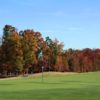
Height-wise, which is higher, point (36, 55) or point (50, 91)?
point (36, 55)

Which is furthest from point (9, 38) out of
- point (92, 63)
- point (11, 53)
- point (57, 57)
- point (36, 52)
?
point (92, 63)

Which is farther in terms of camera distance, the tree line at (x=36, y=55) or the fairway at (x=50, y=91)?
the tree line at (x=36, y=55)

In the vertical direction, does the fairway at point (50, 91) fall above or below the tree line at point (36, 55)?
below

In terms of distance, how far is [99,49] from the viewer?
138m

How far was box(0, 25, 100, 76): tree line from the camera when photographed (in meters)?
85.8

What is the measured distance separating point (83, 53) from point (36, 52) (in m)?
34.5

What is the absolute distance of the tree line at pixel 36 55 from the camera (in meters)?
85.8

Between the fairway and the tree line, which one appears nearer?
the fairway

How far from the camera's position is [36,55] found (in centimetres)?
9581

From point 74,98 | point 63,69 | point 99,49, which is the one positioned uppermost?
point 99,49

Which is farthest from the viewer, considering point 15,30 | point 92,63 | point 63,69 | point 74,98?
point 92,63

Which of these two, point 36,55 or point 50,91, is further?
point 36,55

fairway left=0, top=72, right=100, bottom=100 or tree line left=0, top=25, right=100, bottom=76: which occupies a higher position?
tree line left=0, top=25, right=100, bottom=76

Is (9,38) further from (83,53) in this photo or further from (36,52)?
(83,53)
